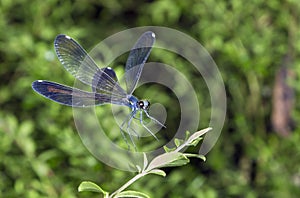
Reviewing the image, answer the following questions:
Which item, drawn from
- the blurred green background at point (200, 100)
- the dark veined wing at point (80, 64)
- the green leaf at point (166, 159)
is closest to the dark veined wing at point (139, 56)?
the dark veined wing at point (80, 64)

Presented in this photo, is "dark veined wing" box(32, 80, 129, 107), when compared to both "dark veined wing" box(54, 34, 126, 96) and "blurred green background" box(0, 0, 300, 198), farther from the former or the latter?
"blurred green background" box(0, 0, 300, 198)

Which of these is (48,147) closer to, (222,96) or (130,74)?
(222,96)

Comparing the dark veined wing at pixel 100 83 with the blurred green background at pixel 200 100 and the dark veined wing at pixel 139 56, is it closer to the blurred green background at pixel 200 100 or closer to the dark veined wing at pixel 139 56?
the dark veined wing at pixel 139 56

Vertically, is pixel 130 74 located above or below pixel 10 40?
below

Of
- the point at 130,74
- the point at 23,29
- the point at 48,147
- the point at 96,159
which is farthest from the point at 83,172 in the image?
the point at 23,29

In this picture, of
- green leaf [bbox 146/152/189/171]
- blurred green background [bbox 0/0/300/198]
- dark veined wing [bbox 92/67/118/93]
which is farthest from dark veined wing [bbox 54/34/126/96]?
blurred green background [bbox 0/0/300/198]

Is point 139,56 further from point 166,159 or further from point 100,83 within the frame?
point 166,159

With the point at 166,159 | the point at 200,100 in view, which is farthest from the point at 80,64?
the point at 200,100
